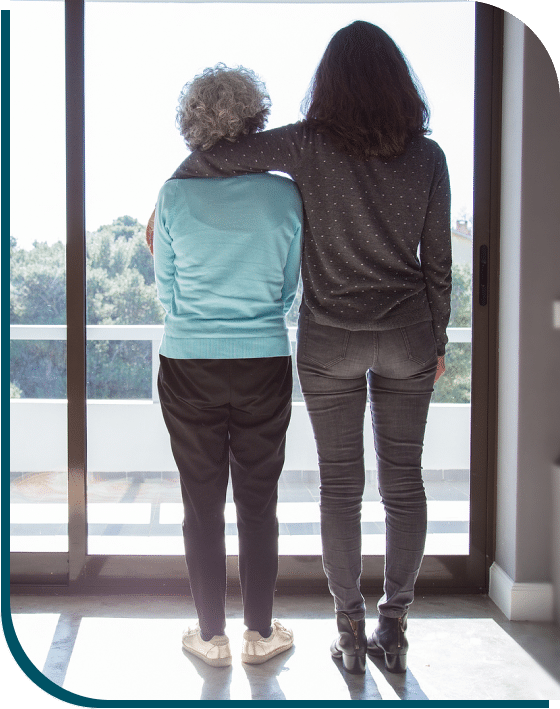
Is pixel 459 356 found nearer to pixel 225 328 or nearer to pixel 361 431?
pixel 361 431

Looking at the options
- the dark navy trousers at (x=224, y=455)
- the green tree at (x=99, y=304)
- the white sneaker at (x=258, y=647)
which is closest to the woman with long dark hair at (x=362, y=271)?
the dark navy trousers at (x=224, y=455)

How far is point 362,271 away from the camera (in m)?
1.35

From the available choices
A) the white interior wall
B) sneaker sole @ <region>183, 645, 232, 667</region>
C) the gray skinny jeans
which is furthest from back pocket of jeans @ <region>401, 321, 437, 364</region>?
sneaker sole @ <region>183, 645, 232, 667</region>

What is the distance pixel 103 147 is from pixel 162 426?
0.91m

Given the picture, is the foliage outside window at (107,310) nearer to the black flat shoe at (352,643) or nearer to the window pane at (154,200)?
the window pane at (154,200)

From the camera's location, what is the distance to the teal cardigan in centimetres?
133

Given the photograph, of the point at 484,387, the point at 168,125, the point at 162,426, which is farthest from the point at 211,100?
the point at 484,387

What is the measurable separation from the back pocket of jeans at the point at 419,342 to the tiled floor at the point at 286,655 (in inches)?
31.0

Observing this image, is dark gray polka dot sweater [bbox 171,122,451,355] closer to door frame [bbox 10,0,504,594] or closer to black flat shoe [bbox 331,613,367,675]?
door frame [bbox 10,0,504,594]

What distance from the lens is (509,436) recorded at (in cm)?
183

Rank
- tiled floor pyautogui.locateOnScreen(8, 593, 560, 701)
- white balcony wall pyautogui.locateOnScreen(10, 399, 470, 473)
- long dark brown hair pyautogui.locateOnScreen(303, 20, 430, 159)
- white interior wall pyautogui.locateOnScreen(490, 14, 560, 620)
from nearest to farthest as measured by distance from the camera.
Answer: long dark brown hair pyautogui.locateOnScreen(303, 20, 430, 159)
tiled floor pyautogui.locateOnScreen(8, 593, 560, 701)
white interior wall pyautogui.locateOnScreen(490, 14, 560, 620)
white balcony wall pyautogui.locateOnScreen(10, 399, 470, 473)

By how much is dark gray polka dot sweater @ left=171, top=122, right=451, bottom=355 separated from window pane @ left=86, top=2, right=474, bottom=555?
550 millimetres

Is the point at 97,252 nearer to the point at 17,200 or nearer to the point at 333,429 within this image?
the point at 17,200

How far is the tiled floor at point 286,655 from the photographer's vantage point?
1.44 m
